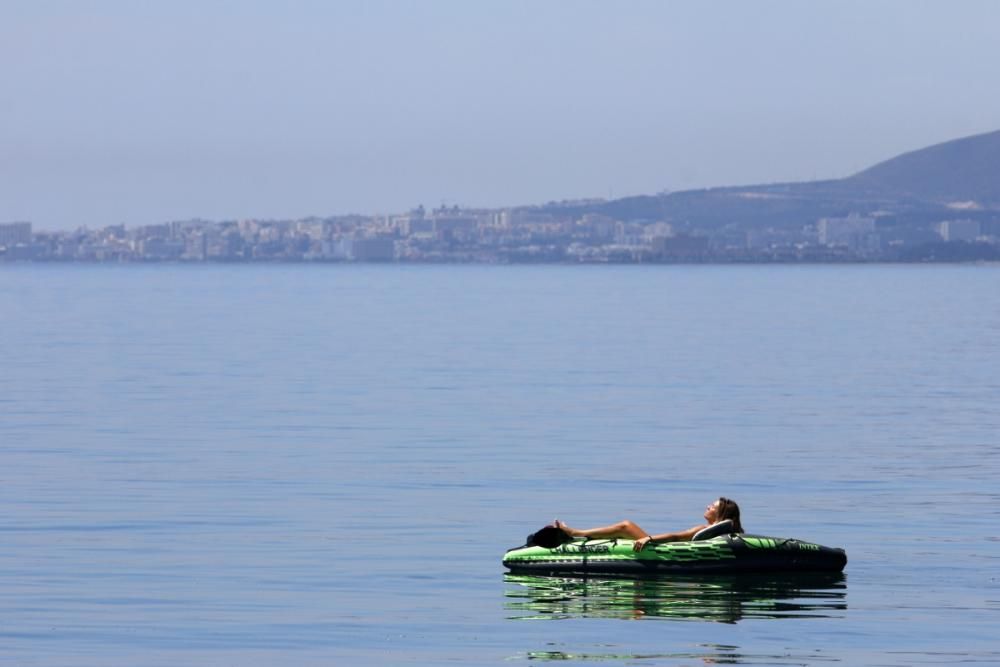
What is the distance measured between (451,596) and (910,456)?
18365 millimetres

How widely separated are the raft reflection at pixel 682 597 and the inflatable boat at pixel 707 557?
0.46 ft

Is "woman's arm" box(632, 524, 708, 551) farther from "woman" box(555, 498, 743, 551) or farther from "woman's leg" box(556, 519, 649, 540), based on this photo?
"woman's leg" box(556, 519, 649, 540)

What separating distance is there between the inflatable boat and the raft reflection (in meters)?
0.14

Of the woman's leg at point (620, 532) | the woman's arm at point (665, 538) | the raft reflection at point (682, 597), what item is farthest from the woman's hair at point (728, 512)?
the woman's leg at point (620, 532)

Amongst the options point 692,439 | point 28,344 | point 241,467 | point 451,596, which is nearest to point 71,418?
point 241,467

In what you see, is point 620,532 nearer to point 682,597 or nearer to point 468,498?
point 682,597

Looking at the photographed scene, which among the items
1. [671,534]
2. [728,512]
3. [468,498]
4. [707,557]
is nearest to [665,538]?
[671,534]

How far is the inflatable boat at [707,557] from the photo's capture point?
26328 millimetres

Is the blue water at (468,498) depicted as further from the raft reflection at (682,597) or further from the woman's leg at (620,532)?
the woman's leg at (620,532)

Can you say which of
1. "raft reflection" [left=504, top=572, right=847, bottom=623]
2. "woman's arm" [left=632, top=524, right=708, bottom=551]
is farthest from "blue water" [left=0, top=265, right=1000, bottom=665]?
"woman's arm" [left=632, top=524, right=708, bottom=551]

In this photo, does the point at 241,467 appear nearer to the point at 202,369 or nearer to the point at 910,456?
the point at 910,456

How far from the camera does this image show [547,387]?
2379 inches

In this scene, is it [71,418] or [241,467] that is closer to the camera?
[241,467]

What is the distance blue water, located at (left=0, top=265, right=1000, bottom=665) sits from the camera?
22.7m
